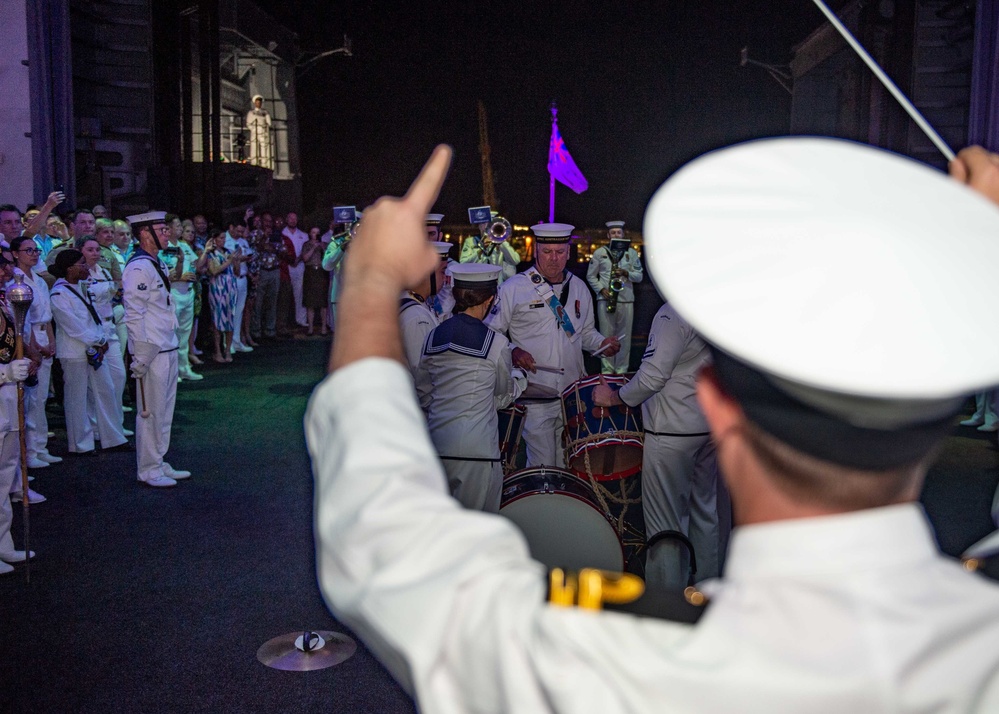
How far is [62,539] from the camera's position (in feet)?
19.6

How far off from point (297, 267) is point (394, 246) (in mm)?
16717

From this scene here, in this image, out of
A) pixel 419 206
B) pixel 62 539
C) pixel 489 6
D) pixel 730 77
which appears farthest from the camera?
pixel 489 6

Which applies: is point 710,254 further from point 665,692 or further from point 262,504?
point 262,504

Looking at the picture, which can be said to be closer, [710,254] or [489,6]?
[710,254]

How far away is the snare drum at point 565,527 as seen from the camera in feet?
14.3

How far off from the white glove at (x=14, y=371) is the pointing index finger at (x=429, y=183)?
4.91 metres

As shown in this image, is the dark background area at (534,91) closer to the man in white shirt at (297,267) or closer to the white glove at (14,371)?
the man in white shirt at (297,267)

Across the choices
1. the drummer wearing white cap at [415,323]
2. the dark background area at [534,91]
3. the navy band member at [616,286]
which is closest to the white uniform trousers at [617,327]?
the navy band member at [616,286]

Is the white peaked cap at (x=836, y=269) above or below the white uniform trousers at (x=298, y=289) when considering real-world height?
above

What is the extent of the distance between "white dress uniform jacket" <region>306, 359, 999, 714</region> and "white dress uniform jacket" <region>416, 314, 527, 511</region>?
3893 millimetres

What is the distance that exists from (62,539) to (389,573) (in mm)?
5866

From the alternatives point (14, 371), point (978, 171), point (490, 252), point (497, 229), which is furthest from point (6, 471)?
point (490, 252)

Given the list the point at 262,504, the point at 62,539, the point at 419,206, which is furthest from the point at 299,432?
the point at 419,206

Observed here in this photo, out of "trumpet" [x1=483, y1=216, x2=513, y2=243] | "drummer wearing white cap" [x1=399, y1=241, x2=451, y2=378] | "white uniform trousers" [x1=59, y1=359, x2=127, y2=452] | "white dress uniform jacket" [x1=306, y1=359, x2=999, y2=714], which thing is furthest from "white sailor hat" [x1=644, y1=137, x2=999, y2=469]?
"trumpet" [x1=483, y1=216, x2=513, y2=243]
